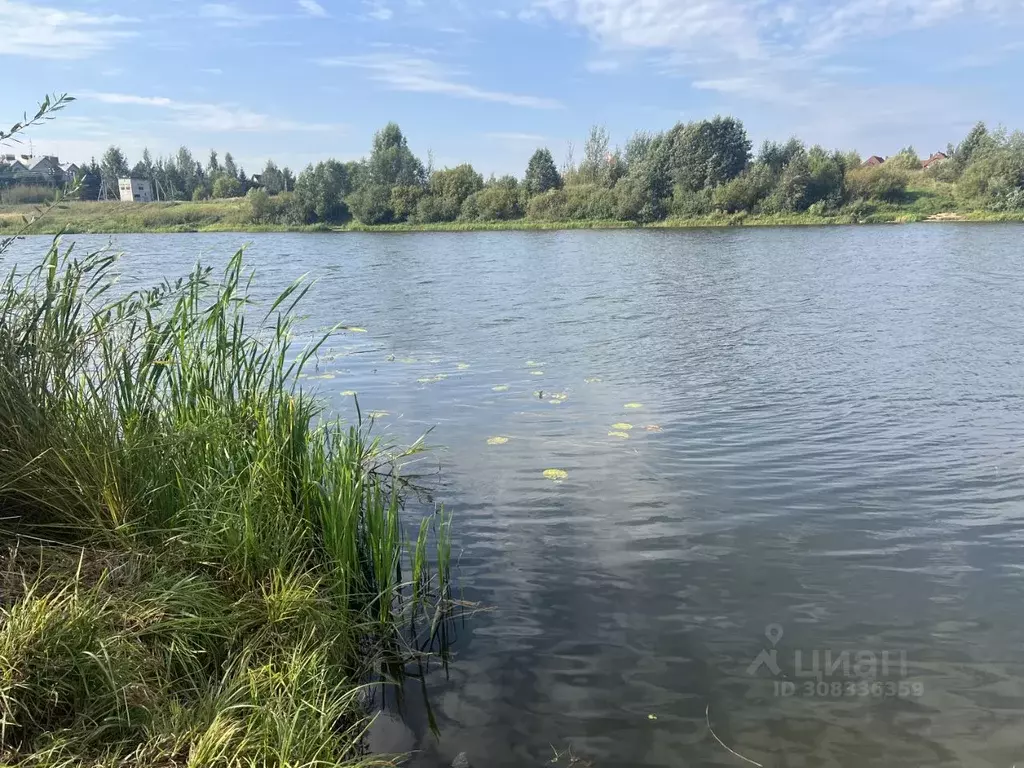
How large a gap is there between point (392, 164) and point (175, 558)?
88497 millimetres

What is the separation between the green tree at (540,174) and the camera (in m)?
80.4

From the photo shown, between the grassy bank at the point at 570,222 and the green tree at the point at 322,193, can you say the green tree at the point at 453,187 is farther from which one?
the green tree at the point at 322,193

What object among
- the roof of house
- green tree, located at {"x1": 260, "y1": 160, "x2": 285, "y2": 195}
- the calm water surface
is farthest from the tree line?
the roof of house

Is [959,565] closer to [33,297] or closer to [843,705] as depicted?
[843,705]

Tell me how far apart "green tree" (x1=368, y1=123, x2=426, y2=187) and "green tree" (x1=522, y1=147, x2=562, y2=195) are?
1505cm

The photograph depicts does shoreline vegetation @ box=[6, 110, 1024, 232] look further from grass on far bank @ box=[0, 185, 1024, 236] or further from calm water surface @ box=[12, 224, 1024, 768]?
calm water surface @ box=[12, 224, 1024, 768]

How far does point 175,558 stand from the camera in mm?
4121

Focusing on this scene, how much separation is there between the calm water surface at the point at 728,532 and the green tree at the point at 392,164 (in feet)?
244

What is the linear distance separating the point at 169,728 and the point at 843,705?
12.2ft

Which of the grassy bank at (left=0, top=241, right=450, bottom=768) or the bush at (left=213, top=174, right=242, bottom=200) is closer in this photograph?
the grassy bank at (left=0, top=241, right=450, bottom=768)

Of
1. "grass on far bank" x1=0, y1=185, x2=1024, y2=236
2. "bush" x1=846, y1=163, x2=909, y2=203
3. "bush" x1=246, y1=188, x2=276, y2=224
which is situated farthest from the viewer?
"bush" x1=246, y1=188, x2=276, y2=224

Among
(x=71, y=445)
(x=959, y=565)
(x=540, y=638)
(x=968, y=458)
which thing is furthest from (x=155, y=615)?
(x=968, y=458)

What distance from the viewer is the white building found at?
11006 cm

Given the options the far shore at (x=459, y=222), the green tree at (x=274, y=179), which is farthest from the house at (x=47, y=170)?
the green tree at (x=274, y=179)
